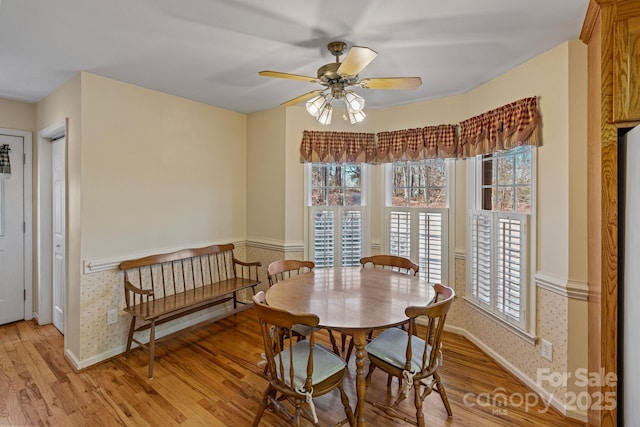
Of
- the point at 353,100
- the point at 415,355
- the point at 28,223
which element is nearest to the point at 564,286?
the point at 415,355

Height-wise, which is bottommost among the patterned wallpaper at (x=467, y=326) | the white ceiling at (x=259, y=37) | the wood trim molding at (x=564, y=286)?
the patterned wallpaper at (x=467, y=326)

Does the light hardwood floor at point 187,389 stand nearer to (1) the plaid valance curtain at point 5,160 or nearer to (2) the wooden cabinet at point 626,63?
(1) the plaid valance curtain at point 5,160

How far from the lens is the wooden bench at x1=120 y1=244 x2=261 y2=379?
8.70 feet

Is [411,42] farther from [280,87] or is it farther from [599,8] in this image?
[280,87]

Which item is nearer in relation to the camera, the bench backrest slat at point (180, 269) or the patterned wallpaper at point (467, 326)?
the patterned wallpaper at point (467, 326)

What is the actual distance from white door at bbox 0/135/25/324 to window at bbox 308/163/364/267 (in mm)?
3277

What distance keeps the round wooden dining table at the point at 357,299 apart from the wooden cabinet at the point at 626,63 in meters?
1.42

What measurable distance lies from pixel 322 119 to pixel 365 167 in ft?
5.02

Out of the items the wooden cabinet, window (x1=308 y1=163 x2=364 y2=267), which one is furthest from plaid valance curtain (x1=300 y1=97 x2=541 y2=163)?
the wooden cabinet

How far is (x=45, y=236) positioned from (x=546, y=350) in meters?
4.97

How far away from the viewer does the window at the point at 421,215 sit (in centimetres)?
323

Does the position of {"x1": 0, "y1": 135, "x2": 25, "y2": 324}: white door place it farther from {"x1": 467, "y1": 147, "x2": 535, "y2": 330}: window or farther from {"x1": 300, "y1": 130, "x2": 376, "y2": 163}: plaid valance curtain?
{"x1": 467, "y1": 147, "x2": 535, "y2": 330}: window

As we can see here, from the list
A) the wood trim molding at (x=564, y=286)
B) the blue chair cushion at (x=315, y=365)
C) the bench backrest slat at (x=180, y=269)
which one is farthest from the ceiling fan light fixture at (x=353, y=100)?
the bench backrest slat at (x=180, y=269)

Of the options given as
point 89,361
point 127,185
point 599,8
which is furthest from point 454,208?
point 89,361
